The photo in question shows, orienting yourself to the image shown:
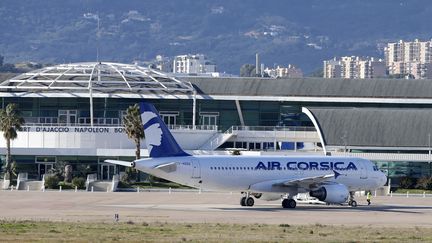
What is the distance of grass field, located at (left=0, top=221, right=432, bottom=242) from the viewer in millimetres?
61156

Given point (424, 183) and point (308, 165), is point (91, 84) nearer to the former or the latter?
point (424, 183)

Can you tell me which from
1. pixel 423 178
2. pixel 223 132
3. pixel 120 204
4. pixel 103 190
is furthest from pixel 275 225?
pixel 223 132

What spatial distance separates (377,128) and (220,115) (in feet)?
69.3

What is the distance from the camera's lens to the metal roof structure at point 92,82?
457 feet

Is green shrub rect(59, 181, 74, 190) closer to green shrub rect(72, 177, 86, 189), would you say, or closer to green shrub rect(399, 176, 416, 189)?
green shrub rect(72, 177, 86, 189)

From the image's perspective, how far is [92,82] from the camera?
458 feet

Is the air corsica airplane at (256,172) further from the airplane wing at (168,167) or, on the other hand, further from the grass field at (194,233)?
the grass field at (194,233)

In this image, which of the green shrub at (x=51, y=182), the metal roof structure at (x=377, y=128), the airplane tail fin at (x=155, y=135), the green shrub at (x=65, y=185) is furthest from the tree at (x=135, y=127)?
the airplane tail fin at (x=155, y=135)

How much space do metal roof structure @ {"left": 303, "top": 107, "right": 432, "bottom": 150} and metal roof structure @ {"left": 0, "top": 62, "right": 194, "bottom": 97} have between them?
59.4ft

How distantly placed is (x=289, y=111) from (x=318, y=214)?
63228 millimetres

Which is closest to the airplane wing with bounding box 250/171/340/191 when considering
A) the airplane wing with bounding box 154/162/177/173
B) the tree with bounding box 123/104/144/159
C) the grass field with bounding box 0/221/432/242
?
the airplane wing with bounding box 154/162/177/173

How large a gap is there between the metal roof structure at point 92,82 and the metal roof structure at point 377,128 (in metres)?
18.1

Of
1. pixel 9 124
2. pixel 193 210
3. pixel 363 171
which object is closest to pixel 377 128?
pixel 9 124

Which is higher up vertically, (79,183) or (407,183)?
(407,183)
